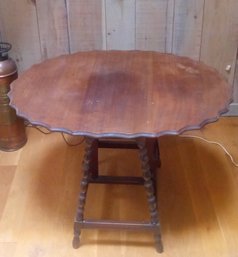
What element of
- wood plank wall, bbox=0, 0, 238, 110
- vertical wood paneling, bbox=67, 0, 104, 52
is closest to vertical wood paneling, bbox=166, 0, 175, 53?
wood plank wall, bbox=0, 0, 238, 110

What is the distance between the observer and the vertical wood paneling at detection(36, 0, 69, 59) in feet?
6.79

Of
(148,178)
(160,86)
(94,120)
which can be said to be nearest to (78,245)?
(148,178)

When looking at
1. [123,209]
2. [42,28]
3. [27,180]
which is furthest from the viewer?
[42,28]

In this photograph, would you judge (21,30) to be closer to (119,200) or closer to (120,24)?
(120,24)

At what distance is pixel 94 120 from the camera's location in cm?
129

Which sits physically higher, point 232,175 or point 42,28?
point 42,28

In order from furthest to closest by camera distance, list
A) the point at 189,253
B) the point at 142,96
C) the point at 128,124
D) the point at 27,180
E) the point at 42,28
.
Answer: the point at 42,28 < the point at 27,180 < the point at 189,253 < the point at 142,96 < the point at 128,124

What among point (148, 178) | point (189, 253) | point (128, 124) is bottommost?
point (189, 253)

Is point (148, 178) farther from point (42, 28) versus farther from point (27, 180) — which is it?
point (42, 28)

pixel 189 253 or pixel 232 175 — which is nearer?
pixel 189 253

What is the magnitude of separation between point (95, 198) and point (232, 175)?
635 millimetres

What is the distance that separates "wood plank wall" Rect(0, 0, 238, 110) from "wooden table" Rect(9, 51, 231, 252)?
38cm

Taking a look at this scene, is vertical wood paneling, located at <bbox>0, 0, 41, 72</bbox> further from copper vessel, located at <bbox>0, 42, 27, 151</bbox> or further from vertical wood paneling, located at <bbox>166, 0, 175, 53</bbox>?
vertical wood paneling, located at <bbox>166, 0, 175, 53</bbox>

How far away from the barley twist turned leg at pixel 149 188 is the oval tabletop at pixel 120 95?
12 cm
